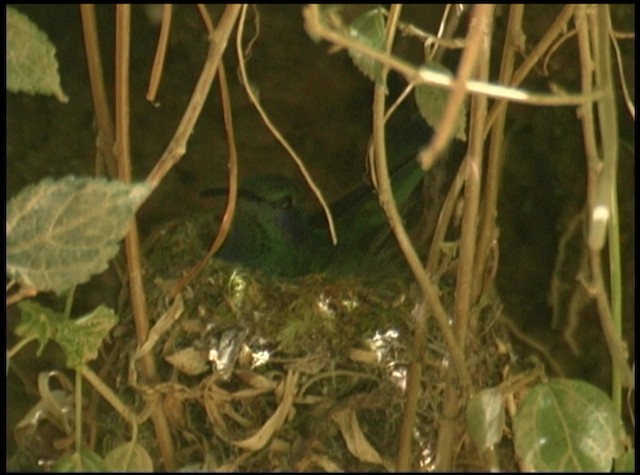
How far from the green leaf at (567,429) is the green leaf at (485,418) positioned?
0.7 inches

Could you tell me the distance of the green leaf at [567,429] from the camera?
0.62m

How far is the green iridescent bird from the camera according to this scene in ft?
3.02

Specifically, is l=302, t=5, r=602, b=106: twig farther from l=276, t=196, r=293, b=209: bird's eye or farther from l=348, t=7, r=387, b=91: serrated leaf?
l=276, t=196, r=293, b=209: bird's eye

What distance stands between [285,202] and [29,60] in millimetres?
352

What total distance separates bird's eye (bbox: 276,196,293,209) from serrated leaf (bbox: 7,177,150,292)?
14.5 inches

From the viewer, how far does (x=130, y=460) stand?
2.16ft

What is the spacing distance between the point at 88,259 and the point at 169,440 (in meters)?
0.21

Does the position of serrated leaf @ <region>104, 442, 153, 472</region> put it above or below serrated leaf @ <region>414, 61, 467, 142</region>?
below

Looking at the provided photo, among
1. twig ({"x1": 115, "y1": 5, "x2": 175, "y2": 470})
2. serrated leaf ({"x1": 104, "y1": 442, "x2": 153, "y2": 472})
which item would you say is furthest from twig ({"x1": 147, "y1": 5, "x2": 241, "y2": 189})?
serrated leaf ({"x1": 104, "y1": 442, "x2": 153, "y2": 472})

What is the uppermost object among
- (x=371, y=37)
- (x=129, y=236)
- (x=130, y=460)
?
(x=371, y=37)

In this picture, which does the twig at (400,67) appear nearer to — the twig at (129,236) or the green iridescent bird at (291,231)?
the twig at (129,236)

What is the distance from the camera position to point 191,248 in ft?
3.07

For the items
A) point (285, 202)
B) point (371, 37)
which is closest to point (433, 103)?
point (371, 37)

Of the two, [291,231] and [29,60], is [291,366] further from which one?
[29,60]
